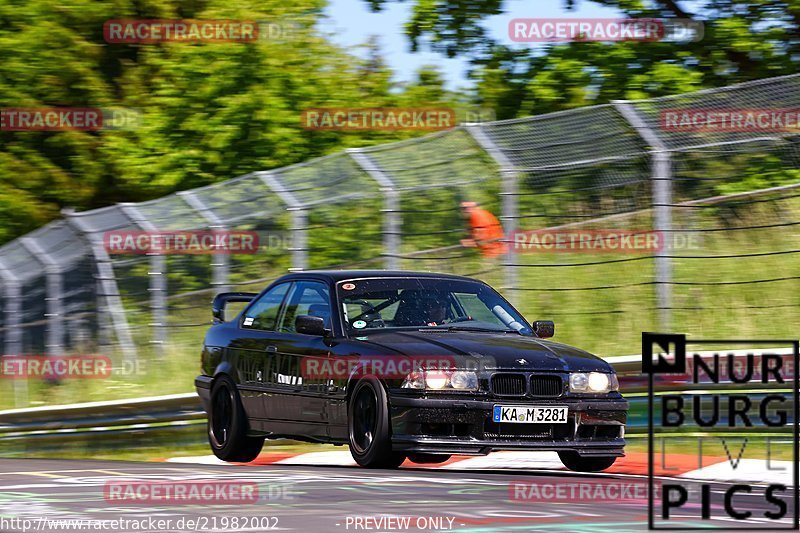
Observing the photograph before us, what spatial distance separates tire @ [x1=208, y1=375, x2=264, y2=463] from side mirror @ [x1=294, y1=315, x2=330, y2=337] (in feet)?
4.78

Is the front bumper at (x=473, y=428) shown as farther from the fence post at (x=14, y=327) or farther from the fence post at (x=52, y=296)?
the fence post at (x=14, y=327)

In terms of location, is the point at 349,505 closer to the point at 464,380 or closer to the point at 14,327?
the point at 464,380

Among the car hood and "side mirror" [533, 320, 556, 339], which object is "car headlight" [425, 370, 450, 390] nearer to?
the car hood

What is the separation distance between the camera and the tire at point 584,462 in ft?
35.5

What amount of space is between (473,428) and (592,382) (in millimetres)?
934

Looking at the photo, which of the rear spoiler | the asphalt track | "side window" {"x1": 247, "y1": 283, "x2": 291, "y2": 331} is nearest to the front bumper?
the asphalt track

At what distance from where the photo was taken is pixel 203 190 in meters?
17.4

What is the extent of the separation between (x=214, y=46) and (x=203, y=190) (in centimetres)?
901

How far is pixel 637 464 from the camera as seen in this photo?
1163cm

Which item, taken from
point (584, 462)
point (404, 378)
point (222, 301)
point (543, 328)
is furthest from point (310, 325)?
point (222, 301)

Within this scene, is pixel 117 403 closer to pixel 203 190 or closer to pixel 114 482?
pixel 203 190

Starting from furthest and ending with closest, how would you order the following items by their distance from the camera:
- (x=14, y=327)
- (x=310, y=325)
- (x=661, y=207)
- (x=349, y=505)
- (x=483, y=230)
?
(x=14, y=327), (x=483, y=230), (x=661, y=207), (x=310, y=325), (x=349, y=505)

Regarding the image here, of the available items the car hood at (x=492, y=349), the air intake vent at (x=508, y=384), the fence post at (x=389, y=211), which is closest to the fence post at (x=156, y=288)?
the fence post at (x=389, y=211)

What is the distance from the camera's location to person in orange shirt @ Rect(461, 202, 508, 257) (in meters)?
15.0
